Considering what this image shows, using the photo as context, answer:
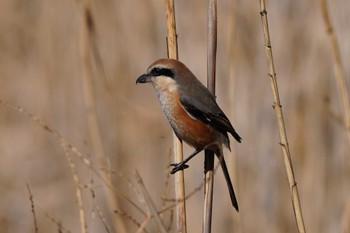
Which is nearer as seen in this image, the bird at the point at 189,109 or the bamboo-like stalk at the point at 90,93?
the bird at the point at 189,109

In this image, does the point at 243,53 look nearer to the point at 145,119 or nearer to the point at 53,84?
the point at 145,119

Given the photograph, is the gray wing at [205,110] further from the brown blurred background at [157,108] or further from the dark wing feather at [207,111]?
the brown blurred background at [157,108]

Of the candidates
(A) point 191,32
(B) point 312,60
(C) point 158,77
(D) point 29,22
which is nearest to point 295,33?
(B) point 312,60

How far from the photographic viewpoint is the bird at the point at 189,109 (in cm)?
231

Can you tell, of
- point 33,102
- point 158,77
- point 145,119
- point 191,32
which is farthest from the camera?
point 33,102

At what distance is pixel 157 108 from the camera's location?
3.98 metres

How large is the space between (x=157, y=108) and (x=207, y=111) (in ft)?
5.48

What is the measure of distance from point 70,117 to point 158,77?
73.6 inches

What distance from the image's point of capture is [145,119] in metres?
3.90

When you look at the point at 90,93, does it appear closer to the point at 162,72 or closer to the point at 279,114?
the point at 162,72

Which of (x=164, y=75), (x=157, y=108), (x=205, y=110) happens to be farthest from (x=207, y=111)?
(x=157, y=108)

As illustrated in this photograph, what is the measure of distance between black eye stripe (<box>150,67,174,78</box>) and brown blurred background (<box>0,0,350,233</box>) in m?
0.62

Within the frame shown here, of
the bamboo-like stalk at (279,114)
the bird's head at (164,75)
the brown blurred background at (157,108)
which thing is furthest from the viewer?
the brown blurred background at (157,108)

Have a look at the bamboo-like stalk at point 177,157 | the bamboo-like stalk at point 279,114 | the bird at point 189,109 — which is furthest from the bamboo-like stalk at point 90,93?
the bamboo-like stalk at point 279,114
